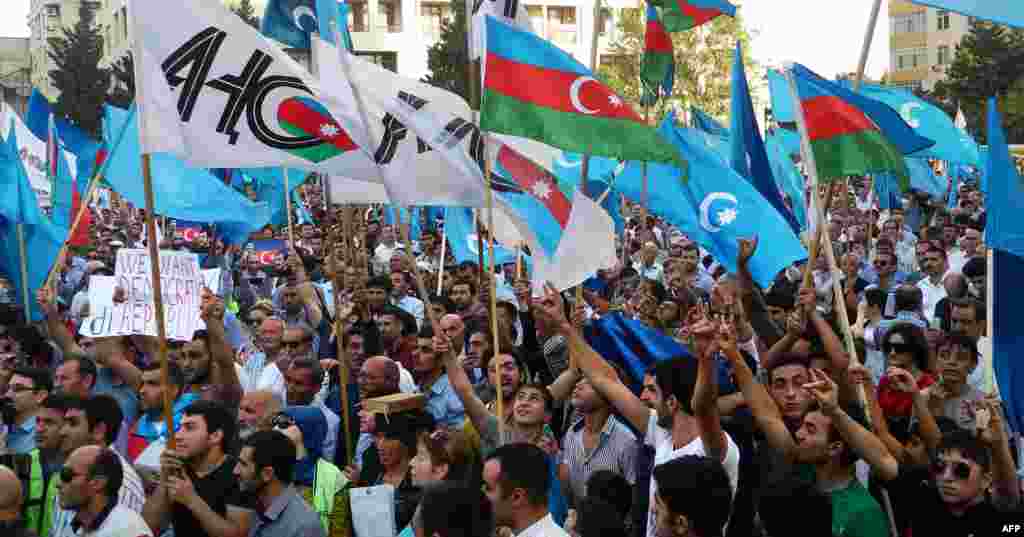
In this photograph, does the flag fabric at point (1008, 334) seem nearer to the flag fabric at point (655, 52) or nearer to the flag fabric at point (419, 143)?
the flag fabric at point (419, 143)

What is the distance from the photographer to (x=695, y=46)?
4625 cm

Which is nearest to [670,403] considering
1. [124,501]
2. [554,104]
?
[554,104]

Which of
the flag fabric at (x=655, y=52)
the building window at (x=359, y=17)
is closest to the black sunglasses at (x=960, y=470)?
the flag fabric at (x=655, y=52)

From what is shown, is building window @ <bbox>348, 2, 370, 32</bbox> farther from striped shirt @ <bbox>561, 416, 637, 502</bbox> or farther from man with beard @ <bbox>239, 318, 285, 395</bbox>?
striped shirt @ <bbox>561, 416, 637, 502</bbox>

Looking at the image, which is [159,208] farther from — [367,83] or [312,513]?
[312,513]

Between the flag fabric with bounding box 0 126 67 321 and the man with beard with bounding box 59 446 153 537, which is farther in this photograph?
the flag fabric with bounding box 0 126 67 321

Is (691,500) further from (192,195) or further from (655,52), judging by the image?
(655,52)

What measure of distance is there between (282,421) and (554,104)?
6.81 ft

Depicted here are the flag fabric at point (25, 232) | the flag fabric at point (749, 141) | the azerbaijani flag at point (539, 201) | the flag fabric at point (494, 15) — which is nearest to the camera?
the azerbaijani flag at point (539, 201)

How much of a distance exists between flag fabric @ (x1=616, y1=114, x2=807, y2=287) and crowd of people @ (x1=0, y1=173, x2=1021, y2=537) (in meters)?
0.29

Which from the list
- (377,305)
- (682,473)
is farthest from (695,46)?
(682,473)

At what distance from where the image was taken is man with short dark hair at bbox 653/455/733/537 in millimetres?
4055

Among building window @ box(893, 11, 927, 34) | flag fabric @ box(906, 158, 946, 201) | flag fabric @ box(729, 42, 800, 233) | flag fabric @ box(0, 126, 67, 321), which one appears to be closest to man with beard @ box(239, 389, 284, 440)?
flag fabric @ box(729, 42, 800, 233)

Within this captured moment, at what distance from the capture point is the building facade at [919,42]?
92.1 m
